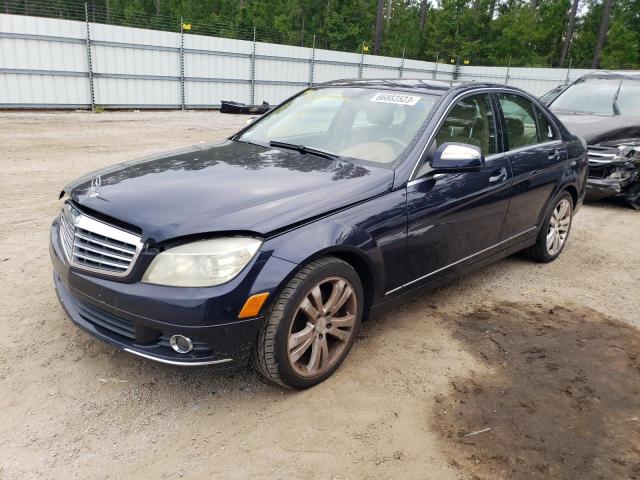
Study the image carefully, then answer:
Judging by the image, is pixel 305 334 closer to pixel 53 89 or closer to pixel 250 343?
pixel 250 343

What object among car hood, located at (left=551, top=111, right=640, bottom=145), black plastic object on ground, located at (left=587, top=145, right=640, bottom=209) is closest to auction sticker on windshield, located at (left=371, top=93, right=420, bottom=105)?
car hood, located at (left=551, top=111, right=640, bottom=145)

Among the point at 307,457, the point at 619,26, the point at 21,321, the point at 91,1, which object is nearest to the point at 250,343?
the point at 307,457

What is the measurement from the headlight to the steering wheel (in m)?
1.44

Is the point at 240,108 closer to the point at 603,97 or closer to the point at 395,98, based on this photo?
the point at 603,97

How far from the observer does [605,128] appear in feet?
24.9

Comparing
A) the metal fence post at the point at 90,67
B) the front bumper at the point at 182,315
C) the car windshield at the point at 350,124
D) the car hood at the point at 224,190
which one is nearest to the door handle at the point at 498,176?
the car windshield at the point at 350,124

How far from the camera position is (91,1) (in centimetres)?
5312

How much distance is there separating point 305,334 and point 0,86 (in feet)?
52.2

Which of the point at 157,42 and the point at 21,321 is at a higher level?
the point at 157,42

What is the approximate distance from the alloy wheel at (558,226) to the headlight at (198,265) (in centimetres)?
364

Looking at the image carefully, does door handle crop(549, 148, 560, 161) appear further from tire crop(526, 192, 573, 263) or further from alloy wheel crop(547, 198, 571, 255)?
alloy wheel crop(547, 198, 571, 255)

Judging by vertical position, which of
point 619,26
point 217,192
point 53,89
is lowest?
point 53,89

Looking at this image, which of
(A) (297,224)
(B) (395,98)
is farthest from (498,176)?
(A) (297,224)

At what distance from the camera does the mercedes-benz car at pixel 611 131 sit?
7379 millimetres
